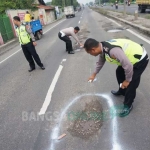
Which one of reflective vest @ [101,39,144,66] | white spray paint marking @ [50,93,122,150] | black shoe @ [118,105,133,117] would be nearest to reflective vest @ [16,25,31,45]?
white spray paint marking @ [50,93,122,150]

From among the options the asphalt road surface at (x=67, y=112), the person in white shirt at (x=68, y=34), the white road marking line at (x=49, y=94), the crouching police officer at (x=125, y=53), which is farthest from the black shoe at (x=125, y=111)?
the person in white shirt at (x=68, y=34)

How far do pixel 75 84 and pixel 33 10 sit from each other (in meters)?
25.3

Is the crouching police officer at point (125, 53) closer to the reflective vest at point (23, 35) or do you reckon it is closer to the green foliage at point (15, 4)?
the reflective vest at point (23, 35)

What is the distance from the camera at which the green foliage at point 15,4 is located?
2005 centimetres

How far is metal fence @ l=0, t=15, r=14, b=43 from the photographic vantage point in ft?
49.0

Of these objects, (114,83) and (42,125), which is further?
(114,83)

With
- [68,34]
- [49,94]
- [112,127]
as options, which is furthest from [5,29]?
[112,127]

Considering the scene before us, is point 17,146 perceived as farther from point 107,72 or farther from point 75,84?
point 107,72

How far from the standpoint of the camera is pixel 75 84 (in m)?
5.28

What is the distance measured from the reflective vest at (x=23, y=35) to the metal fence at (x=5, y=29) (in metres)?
9.60

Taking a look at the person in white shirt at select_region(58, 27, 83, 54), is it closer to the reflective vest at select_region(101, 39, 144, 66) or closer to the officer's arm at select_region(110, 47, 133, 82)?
the reflective vest at select_region(101, 39, 144, 66)

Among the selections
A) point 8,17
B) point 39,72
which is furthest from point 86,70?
point 8,17

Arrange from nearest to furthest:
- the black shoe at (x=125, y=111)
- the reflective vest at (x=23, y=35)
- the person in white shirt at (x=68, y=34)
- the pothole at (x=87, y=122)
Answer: the pothole at (x=87, y=122) → the black shoe at (x=125, y=111) → the reflective vest at (x=23, y=35) → the person in white shirt at (x=68, y=34)

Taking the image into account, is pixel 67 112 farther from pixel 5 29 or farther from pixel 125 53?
pixel 5 29
